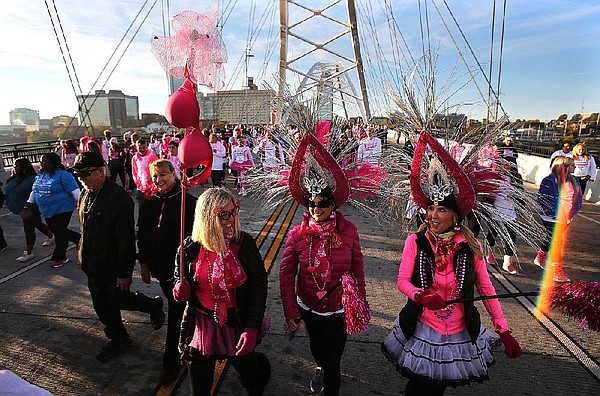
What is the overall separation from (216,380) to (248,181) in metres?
1.61

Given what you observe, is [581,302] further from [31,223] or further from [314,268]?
[31,223]

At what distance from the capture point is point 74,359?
130 inches

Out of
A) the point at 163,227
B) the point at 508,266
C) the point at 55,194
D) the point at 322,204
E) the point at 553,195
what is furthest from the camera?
the point at 508,266

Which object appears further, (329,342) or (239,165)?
(239,165)

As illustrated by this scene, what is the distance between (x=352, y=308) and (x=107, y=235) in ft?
6.90

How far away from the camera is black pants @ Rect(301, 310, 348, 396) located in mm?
2516

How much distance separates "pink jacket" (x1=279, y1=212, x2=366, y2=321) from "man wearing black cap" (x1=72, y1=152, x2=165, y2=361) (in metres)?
1.41

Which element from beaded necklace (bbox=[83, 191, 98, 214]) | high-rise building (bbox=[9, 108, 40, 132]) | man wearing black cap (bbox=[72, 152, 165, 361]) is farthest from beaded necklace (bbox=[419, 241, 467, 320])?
high-rise building (bbox=[9, 108, 40, 132])

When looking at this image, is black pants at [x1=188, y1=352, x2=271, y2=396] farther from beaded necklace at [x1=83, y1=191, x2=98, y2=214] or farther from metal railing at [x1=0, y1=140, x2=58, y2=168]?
metal railing at [x1=0, y1=140, x2=58, y2=168]

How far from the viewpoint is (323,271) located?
2.52 metres

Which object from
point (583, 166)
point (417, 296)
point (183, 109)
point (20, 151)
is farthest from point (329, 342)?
point (20, 151)

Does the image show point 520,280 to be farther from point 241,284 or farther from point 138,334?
point 138,334

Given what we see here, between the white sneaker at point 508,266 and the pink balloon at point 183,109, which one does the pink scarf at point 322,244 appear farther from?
the white sneaker at point 508,266

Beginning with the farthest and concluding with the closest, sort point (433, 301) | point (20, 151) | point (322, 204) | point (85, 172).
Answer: point (20, 151), point (85, 172), point (322, 204), point (433, 301)
